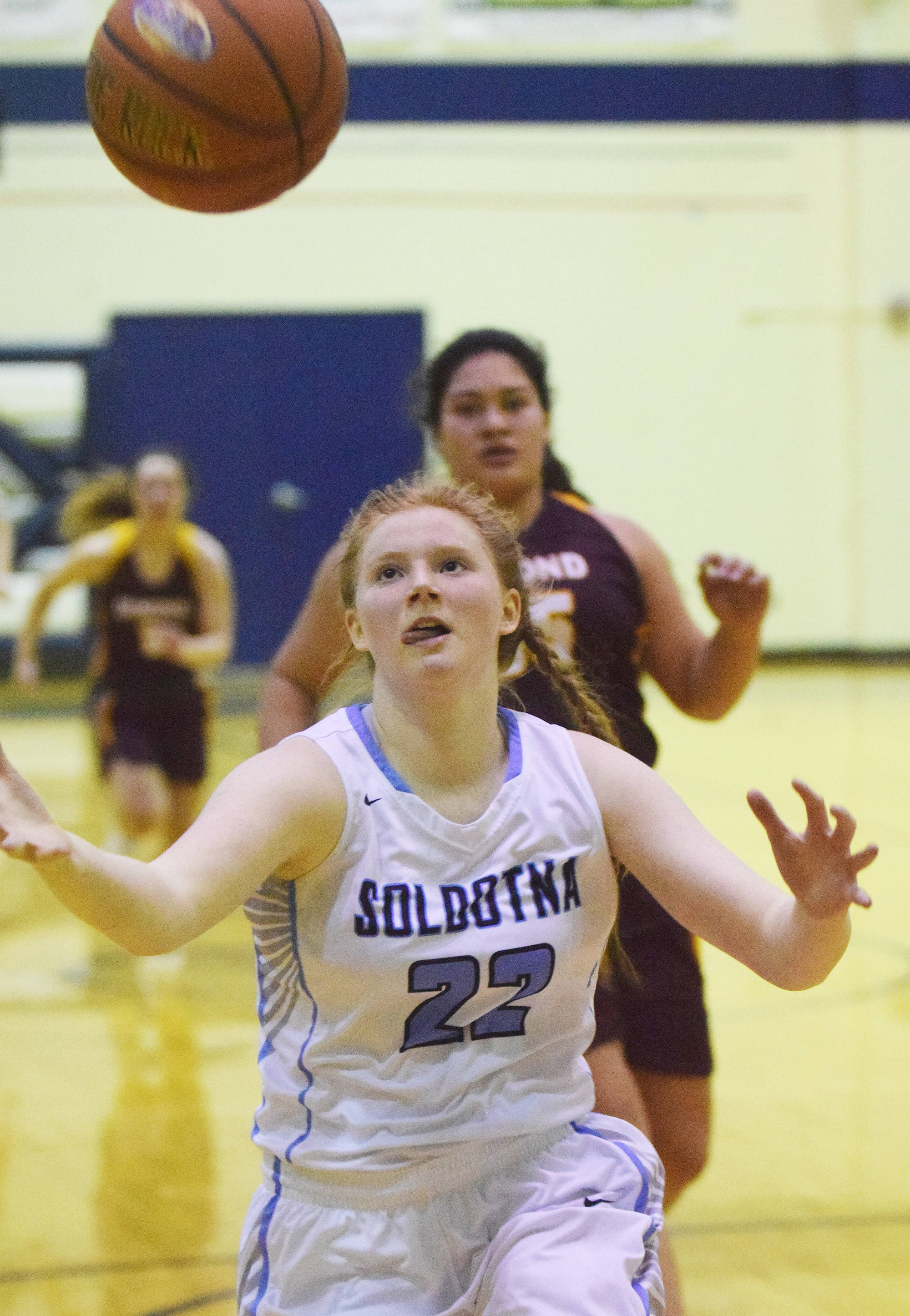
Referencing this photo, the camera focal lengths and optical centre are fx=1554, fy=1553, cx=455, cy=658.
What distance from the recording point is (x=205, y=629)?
5832 mm

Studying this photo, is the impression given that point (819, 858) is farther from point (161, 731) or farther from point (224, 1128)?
point (161, 731)

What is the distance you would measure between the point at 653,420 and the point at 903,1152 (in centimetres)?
972

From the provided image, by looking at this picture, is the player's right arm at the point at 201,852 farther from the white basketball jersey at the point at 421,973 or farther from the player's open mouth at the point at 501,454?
the player's open mouth at the point at 501,454

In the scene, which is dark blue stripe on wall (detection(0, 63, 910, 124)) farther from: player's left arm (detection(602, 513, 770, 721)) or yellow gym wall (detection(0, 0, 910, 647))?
player's left arm (detection(602, 513, 770, 721))

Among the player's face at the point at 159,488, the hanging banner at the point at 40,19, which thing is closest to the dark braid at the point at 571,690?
the player's face at the point at 159,488

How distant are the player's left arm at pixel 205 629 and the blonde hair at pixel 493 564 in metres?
3.34

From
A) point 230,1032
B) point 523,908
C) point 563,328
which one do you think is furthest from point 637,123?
point 523,908

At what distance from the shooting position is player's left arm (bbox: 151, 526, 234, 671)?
5492mm

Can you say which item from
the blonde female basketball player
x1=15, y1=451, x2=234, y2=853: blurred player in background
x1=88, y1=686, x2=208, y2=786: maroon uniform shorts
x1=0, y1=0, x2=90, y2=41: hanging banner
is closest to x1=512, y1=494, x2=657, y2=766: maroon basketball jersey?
the blonde female basketball player

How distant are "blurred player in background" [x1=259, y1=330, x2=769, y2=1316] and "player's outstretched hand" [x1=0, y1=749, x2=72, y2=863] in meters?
1.05

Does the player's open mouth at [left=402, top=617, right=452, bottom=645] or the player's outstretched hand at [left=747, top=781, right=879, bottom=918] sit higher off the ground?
the player's open mouth at [left=402, top=617, right=452, bottom=645]

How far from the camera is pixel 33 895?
242 inches

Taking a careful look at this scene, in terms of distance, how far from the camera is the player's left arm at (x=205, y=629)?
5.49m

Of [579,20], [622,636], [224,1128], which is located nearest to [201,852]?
[622,636]
